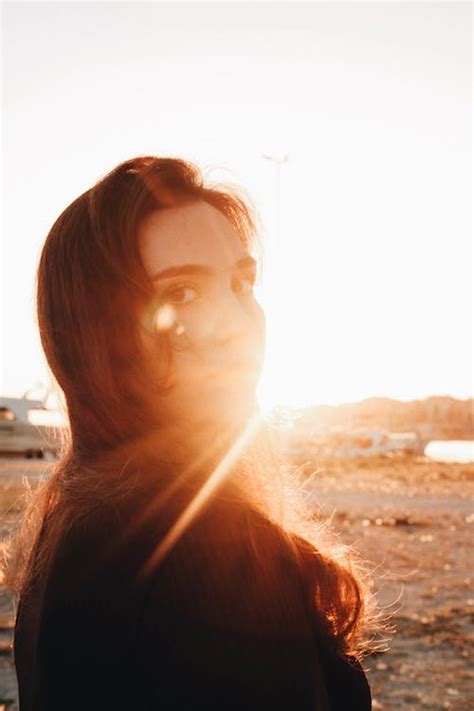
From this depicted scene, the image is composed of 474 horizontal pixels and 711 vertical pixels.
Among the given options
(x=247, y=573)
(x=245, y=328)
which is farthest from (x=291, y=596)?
(x=245, y=328)

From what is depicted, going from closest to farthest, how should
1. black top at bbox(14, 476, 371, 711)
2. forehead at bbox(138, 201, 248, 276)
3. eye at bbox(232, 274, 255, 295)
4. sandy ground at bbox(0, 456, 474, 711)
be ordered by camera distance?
black top at bbox(14, 476, 371, 711) → forehead at bbox(138, 201, 248, 276) → eye at bbox(232, 274, 255, 295) → sandy ground at bbox(0, 456, 474, 711)

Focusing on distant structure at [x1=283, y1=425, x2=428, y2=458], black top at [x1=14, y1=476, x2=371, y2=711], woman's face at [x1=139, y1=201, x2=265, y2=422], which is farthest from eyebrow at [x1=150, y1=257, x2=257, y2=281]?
distant structure at [x1=283, y1=425, x2=428, y2=458]

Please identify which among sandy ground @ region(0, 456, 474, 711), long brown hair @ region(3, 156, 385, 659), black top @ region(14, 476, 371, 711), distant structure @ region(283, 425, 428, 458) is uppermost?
long brown hair @ region(3, 156, 385, 659)

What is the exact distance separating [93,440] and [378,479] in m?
22.3

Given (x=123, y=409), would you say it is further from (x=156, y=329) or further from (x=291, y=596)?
(x=291, y=596)

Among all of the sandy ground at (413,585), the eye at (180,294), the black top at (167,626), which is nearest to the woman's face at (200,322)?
the eye at (180,294)

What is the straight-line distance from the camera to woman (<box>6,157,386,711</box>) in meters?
1.06

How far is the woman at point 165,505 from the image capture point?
1062mm

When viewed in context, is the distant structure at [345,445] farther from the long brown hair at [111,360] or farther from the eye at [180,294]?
the eye at [180,294]

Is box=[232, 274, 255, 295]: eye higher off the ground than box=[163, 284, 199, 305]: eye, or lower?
higher

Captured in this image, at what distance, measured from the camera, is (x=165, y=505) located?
4.03ft

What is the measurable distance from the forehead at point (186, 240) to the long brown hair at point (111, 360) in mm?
26

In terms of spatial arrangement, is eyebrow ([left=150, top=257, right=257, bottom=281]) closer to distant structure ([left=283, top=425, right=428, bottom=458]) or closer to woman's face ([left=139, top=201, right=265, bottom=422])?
woman's face ([left=139, top=201, right=265, bottom=422])

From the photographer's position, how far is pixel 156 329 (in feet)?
4.86
